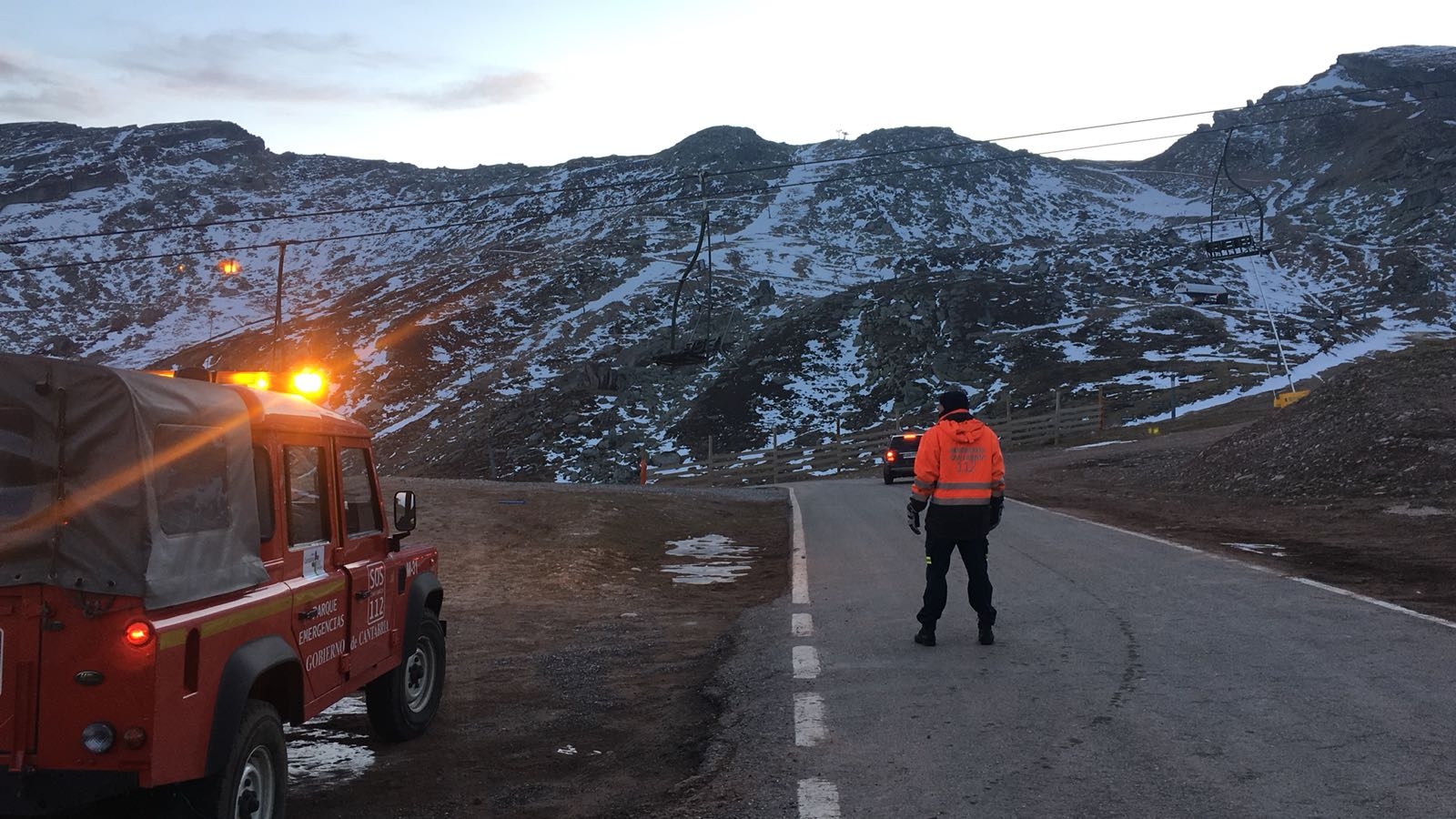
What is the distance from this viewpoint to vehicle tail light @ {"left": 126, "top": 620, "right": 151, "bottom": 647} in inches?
137

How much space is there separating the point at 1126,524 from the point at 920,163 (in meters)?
174

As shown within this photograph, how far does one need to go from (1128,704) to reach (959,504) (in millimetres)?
2231

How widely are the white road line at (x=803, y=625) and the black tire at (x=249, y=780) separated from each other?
15.5ft

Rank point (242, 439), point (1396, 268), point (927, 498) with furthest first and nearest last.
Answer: point (1396, 268)
point (927, 498)
point (242, 439)

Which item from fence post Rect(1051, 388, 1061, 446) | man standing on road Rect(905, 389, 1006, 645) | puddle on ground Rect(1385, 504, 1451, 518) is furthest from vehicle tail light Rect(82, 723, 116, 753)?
fence post Rect(1051, 388, 1061, 446)

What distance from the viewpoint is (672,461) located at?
53.2 m

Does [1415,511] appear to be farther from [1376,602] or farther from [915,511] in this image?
[915,511]

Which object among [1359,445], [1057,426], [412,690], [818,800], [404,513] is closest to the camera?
[818,800]

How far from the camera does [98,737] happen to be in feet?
11.3

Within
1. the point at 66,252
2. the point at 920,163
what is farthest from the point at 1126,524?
the point at 66,252

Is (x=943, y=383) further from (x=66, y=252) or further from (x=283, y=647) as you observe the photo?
(x=66, y=252)

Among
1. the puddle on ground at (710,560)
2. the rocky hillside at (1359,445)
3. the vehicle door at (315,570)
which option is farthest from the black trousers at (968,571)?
the rocky hillside at (1359,445)

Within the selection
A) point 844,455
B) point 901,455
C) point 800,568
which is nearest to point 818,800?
point 800,568

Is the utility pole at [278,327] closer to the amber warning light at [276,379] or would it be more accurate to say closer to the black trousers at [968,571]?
the amber warning light at [276,379]
